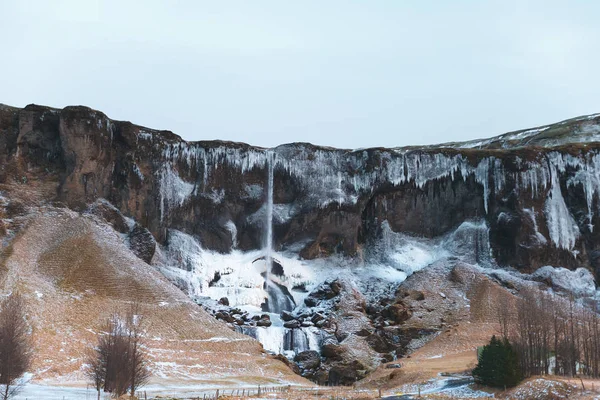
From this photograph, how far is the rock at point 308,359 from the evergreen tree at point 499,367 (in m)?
26.5

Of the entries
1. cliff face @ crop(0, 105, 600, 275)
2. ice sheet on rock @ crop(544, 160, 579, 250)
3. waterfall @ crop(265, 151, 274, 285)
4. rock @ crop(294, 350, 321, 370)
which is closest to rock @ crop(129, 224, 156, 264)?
cliff face @ crop(0, 105, 600, 275)

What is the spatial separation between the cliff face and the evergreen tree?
4797 centimetres

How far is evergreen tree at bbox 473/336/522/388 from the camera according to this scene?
161 ft

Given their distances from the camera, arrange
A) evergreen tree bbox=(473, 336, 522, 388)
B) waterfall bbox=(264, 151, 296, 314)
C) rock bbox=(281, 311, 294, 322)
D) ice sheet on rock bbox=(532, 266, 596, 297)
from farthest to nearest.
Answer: ice sheet on rock bbox=(532, 266, 596, 297) < waterfall bbox=(264, 151, 296, 314) < rock bbox=(281, 311, 294, 322) < evergreen tree bbox=(473, 336, 522, 388)

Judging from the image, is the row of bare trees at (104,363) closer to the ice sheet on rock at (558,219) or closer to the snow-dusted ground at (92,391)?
the snow-dusted ground at (92,391)

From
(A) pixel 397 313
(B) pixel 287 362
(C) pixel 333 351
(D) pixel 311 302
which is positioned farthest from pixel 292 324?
(A) pixel 397 313

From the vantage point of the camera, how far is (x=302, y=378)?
68.8m

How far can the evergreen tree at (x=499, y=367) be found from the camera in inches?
1928

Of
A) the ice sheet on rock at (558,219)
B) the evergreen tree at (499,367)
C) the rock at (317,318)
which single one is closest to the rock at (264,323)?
the rock at (317,318)

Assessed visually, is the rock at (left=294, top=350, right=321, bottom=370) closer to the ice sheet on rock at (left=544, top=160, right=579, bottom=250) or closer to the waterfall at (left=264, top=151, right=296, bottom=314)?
the waterfall at (left=264, top=151, right=296, bottom=314)

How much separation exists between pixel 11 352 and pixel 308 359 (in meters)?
35.1

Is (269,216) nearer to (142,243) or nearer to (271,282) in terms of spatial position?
(271,282)

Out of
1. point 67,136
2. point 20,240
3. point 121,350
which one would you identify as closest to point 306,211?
point 67,136

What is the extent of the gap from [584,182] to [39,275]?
70.6 meters
